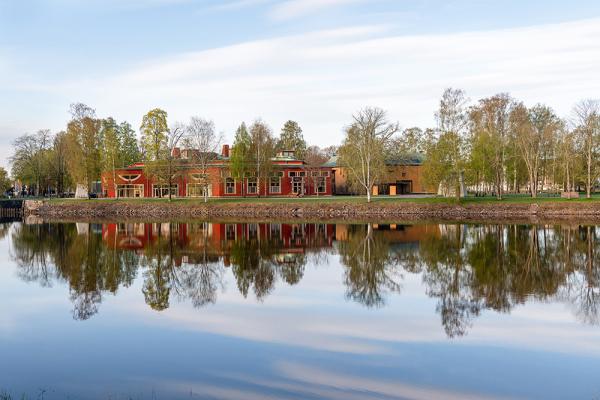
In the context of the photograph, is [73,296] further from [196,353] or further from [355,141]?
[355,141]

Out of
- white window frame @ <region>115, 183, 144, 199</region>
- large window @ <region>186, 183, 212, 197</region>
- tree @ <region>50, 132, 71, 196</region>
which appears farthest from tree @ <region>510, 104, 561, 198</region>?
tree @ <region>50, 132, 71, 196</region>

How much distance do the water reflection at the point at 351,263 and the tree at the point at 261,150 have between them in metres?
34.4

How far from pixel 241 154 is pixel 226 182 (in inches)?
276

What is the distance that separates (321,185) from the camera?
8338cm

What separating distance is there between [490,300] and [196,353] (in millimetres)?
9710

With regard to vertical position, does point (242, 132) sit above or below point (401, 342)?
above

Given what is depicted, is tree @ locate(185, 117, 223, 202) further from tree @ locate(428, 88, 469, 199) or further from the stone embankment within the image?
tree @ locate(428, 88, 469, 199)

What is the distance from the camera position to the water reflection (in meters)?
18.0

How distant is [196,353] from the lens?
12.2m

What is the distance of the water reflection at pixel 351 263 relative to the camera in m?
18.0

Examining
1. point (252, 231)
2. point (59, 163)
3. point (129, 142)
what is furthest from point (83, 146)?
point (252, 231)

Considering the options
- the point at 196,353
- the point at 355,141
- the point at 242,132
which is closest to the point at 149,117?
the point at 242,132

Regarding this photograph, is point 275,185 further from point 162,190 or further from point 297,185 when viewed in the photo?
point 162,190

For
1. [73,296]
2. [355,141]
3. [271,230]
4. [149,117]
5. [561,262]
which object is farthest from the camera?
[149,117]
